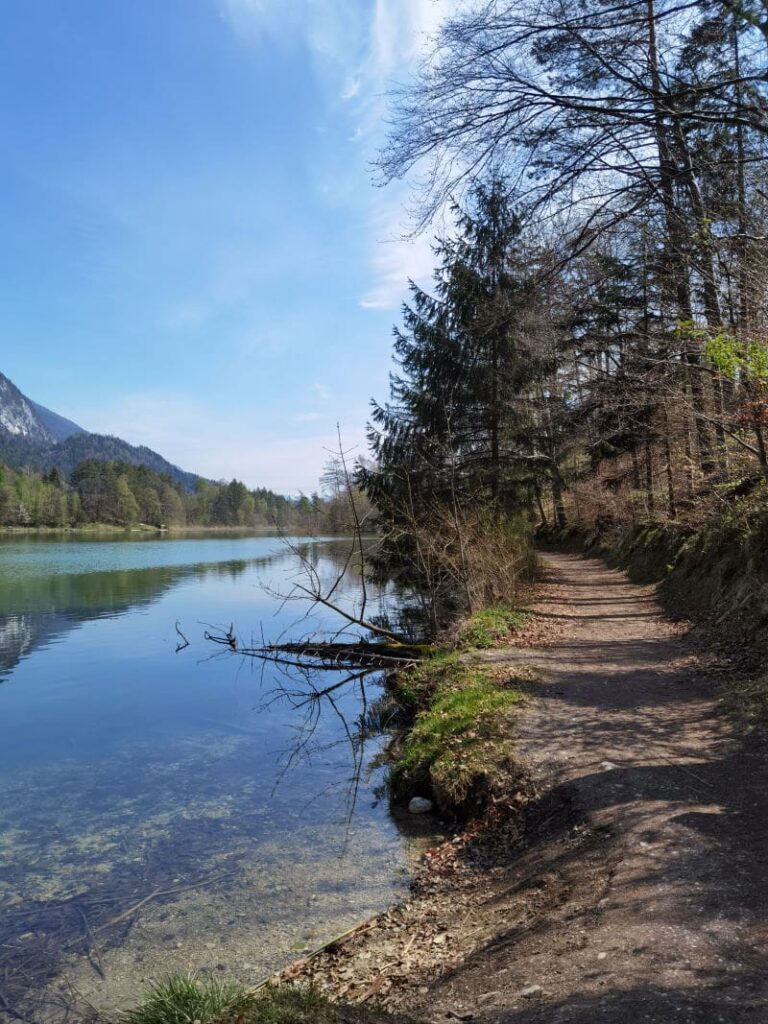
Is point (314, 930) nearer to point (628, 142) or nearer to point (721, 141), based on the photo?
point (628, 142)

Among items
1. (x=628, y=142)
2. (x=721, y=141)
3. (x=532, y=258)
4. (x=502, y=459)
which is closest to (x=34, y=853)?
(x=532, y=258)

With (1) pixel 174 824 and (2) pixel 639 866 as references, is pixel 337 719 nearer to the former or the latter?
(1) pixel 174 824

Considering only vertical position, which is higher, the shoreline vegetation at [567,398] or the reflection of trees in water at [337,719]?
the shoreline vegetation at [567,398]

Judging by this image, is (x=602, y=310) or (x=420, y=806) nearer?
(x=420, y=806)

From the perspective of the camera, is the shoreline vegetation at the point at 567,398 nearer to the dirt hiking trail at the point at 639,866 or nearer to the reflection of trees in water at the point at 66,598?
the dirt hiking trail at the point at 639,866

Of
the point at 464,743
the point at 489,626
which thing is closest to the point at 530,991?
the point at 464,743

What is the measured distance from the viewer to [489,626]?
13.4 m

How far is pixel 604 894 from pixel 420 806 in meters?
3.51

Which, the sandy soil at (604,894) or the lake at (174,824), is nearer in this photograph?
the sandy soil at (604,894)

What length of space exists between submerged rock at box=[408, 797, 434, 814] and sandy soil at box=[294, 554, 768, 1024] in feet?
3.38

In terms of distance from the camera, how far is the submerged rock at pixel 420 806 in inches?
289

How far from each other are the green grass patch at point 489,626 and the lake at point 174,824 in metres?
2.30

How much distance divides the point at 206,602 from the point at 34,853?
21553mm

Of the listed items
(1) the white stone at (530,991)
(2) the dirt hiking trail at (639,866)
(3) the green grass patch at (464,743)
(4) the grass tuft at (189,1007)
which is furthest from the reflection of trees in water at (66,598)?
(1) the white stone at (530,991)
